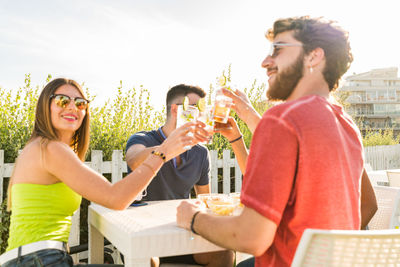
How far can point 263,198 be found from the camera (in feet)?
3.76

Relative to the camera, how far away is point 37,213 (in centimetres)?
187

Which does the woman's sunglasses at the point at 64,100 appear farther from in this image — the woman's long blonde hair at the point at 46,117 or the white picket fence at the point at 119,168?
the white picket fence at the point at 119,168

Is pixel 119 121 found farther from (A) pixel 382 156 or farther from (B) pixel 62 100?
(A) pixel 382 156

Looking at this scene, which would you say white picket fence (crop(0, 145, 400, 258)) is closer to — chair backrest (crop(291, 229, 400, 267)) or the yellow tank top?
the yellow tank top

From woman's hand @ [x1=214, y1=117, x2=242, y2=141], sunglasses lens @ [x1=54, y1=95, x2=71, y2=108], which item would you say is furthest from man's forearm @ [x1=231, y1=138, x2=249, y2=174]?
sunglasses lens @ [x1=54, y1=95, x2=71, y2=108]

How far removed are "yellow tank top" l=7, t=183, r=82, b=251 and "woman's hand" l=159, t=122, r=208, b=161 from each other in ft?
2.11

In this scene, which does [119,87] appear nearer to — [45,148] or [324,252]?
[45,148]

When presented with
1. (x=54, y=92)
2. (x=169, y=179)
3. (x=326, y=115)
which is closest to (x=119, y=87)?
(x=169, y=179)

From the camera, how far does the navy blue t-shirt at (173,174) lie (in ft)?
9.78

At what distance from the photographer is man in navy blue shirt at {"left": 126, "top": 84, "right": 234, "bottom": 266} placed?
2.95 m

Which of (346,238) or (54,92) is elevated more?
(54,92)

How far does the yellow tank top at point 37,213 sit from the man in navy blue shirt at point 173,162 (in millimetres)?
927

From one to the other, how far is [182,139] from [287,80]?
0.86m

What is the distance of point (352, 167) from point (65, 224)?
161 centimetres
